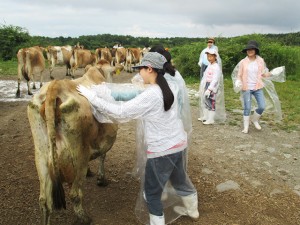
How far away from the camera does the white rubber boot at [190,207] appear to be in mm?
3459

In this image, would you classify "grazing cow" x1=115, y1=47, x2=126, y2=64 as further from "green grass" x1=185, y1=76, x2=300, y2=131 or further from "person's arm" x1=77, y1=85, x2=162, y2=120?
"person's arm" x1=77, y1=85, x2=162, y2=120

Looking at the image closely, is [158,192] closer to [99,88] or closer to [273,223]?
[99,88]

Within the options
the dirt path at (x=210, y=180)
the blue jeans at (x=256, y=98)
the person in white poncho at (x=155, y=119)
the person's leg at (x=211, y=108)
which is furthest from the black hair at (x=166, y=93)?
the person's leg at (x=211, y=108)

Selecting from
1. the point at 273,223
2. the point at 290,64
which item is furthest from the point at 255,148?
the point at 290,64

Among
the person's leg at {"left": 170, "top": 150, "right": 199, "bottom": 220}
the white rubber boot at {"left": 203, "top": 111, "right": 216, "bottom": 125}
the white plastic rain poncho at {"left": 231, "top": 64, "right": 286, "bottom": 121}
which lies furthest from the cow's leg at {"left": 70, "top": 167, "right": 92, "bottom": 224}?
the white rubber boot at {"left": 203, "top": 111, "right": 216, "bottom": 125}

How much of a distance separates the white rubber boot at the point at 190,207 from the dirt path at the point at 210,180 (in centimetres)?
8

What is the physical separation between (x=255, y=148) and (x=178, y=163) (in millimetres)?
2920

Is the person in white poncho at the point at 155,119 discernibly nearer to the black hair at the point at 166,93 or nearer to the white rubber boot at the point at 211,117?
Result: the black hair at the point at 166,93

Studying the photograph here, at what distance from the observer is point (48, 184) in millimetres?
2977

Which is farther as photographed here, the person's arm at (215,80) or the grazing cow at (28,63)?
the grazing cow at (28,63)

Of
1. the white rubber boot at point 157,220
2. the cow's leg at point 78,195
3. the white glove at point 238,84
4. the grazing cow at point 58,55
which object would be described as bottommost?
the white rubber boot at point 157,220

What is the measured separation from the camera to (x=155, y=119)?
2.91 metres

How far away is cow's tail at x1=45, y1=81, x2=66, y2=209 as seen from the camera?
8.96ft

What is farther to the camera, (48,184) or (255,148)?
(255,148)
